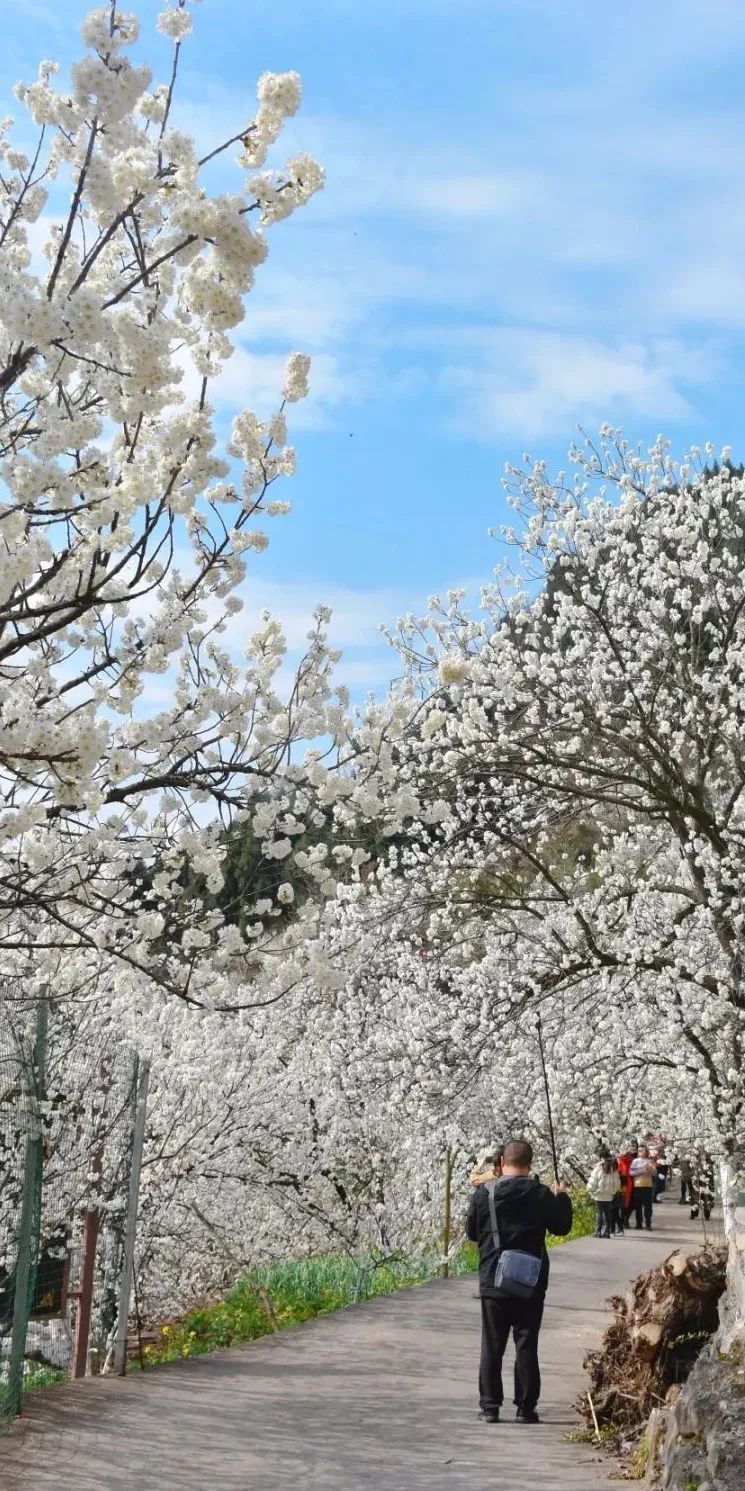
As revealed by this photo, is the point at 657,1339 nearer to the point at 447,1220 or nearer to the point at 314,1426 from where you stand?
the point at 314,1426

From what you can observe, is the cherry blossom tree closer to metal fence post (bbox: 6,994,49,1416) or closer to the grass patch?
metal fence post (bbox: 6,994,49,1416)

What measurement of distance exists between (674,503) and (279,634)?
21.2 feet

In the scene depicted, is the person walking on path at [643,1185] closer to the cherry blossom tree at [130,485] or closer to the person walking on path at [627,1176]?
the person walking on path at [627,1176]

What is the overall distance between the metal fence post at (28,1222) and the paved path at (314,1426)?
0.76ft

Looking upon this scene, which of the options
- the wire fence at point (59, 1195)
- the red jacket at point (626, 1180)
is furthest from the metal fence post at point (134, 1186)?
the red jacket at point (626, 1180)

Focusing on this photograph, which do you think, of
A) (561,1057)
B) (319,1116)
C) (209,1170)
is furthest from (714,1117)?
(319,1116)

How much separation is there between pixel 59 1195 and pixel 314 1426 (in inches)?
124

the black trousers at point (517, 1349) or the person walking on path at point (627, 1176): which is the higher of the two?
the person walking on path at point (627, 1176)

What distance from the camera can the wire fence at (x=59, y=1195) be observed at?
20.6 feet

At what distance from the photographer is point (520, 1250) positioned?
679 cm

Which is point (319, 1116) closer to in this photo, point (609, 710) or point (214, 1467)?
point (609, 710)

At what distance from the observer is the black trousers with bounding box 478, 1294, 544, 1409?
667cm

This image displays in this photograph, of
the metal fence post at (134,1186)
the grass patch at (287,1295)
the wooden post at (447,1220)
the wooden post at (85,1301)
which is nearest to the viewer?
the wooden post at (85,1301)

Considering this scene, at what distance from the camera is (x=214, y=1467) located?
18.4ft
